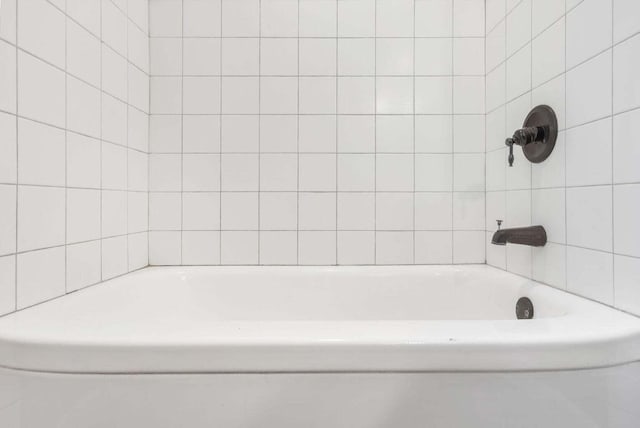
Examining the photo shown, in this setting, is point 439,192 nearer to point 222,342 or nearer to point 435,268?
point 435,268

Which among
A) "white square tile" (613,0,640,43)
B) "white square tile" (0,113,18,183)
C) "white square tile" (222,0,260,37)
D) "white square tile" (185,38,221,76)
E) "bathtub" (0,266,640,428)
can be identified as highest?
"white square tile" (222,0,260,37)

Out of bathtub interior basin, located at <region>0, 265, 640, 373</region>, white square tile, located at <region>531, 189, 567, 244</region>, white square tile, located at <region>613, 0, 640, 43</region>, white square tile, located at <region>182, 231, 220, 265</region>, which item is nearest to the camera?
bathtub interior basin, located at <region>0, 265, 640, 373</region>

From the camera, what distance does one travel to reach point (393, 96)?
143 centimetres

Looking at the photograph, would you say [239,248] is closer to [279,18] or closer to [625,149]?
[279,18]

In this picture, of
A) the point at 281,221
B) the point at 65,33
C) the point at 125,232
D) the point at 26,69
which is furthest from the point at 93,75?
the point at 281,221

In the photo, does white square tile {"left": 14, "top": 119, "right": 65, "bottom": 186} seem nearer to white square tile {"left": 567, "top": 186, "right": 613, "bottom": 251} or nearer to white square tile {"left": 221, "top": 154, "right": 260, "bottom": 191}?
white square tile {"left": 221, "top": 154, "right": 260, "bottom": 191}

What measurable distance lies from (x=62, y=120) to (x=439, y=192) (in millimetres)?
1381

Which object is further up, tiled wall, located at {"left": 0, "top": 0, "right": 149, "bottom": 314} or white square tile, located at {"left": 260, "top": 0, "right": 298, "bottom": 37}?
white square tile, located at {"left": 260, "top": 0, "right": 298, "bottom": 37}

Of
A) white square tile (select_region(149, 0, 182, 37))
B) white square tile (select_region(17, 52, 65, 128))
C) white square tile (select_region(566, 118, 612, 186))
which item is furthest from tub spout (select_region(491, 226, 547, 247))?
white square tile (select_region(149, 0, 182, 37))

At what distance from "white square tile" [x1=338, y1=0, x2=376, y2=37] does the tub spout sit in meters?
1.01

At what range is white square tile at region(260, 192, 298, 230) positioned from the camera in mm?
1429

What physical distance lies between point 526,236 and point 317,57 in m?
1.09

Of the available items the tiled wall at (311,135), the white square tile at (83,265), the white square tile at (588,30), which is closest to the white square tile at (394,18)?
the tiled wall at (311,135)

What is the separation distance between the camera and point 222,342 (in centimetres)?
57
